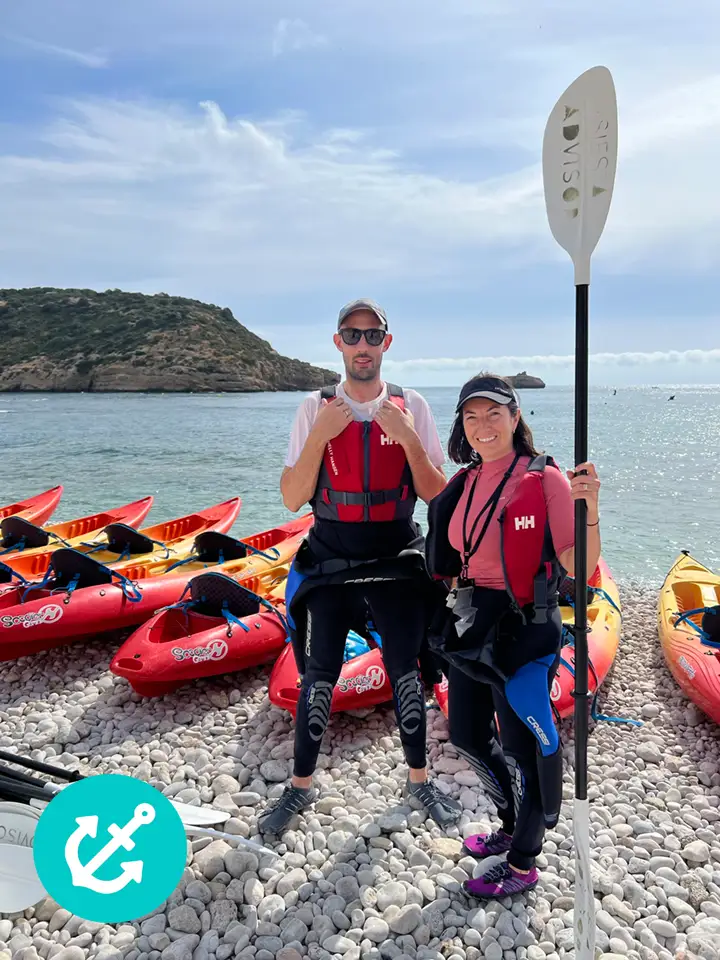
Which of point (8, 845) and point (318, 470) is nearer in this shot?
point (8, 845)

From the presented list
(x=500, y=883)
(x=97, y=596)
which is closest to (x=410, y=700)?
(x=500, y=883)

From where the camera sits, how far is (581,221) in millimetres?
2328

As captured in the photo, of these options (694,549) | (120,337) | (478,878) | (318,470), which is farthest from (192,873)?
→ (120,337)

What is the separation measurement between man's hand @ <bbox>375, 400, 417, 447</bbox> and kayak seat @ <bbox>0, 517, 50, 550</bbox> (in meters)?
5.41

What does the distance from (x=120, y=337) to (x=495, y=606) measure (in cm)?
7841

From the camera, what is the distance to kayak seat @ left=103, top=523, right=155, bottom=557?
6.60 metres

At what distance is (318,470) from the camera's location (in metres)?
2.82

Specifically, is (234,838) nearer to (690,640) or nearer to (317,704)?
(317,704)

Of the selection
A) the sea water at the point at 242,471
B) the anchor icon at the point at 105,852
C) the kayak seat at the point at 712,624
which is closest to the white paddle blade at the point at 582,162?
the anchor icon at the point at 105,852

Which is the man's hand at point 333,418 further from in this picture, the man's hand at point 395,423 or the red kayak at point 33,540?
the red kayak at point 33,540

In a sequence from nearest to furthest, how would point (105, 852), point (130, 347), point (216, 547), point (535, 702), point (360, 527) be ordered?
point (105, 852)
point (535, 702)
point (360, 527)
point (216, 547)
point (130, 347)

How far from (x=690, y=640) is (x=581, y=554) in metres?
3.11

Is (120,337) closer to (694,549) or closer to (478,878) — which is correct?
(694,549)

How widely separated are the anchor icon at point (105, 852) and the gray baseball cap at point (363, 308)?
1977 millimetres
